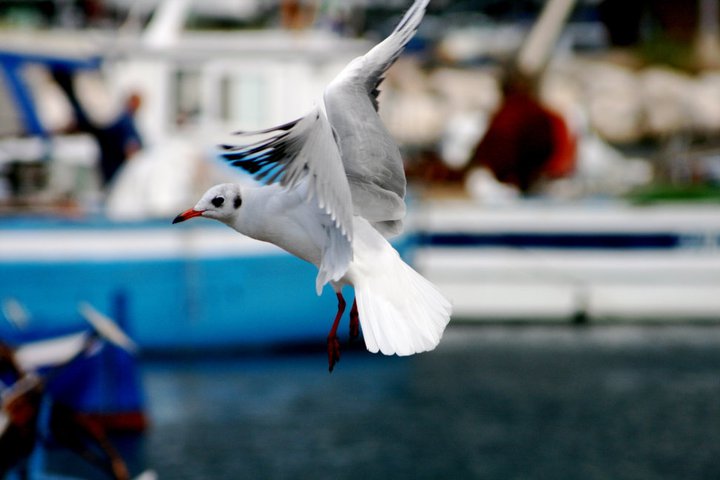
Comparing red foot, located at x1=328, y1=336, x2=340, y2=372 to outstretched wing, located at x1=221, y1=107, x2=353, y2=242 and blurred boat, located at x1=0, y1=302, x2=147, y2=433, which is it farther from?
blurred boat, located at x1=0, y1=302, x2=147, y2=433

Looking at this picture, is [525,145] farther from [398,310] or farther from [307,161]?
[307,161]

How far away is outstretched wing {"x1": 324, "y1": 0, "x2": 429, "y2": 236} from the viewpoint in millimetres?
5672

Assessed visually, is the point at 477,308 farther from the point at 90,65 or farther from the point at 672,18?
the point at 672,18

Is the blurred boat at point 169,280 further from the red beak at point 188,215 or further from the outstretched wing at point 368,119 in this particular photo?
the red beak at point 188,215

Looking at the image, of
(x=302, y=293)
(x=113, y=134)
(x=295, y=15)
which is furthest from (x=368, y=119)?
(x=295, y=15)

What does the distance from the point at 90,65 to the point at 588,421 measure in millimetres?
6586

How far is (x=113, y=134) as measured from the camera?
16.2 meters

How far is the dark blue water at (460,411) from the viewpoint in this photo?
12617mm

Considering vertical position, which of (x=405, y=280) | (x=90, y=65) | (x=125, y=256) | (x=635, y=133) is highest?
(x=405, y=280)

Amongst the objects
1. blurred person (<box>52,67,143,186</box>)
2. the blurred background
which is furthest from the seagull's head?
blurred person (<box>52,67,143,186</box>)

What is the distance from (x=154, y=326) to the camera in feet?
52.6

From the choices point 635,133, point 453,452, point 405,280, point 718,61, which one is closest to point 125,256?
point 453,452

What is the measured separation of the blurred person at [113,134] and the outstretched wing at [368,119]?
10445 mm

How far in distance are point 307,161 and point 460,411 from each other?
9.57 meters
